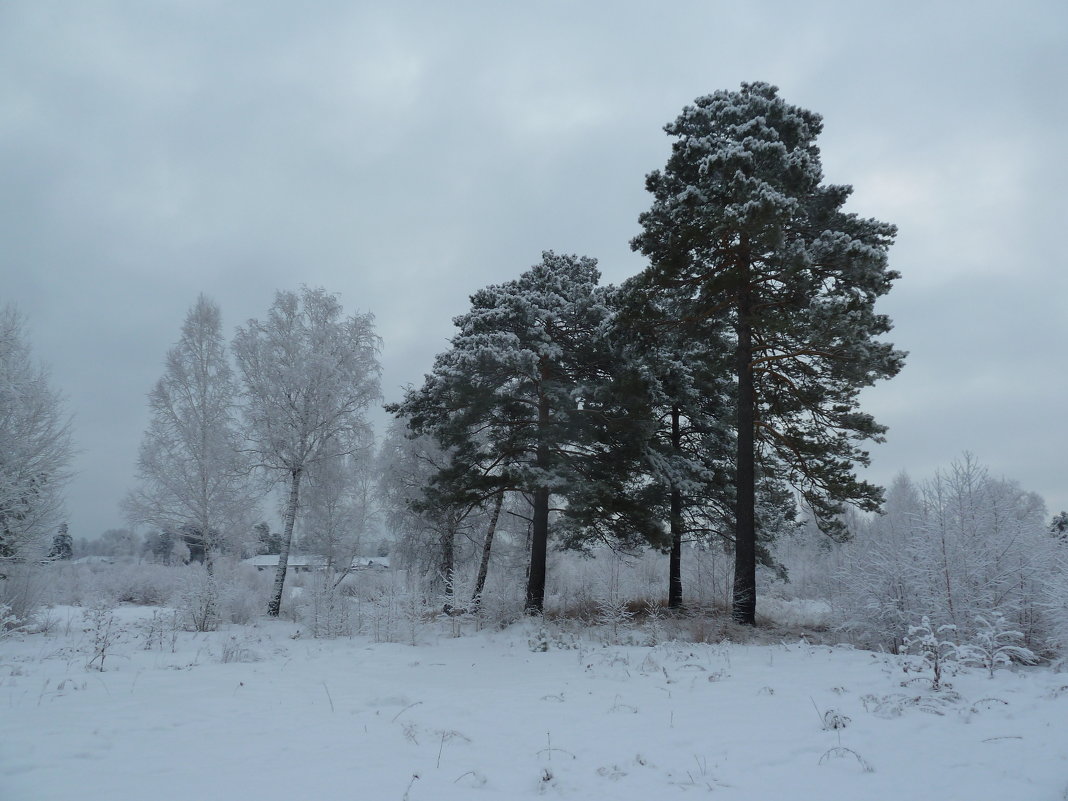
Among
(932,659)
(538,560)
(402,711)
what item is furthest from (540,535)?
(932,659)

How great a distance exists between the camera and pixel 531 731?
6.09 meters

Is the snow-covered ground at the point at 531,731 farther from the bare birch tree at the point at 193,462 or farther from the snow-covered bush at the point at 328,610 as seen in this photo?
the bare birch tree at the point at 193,462

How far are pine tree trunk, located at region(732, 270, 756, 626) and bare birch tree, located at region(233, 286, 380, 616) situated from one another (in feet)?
39.6

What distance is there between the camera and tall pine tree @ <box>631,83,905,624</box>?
11.2 m

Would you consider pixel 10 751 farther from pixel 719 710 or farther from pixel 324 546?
pixel 324 546

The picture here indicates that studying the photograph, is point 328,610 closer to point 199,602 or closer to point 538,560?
point 199,602

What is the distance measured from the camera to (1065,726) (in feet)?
16.2

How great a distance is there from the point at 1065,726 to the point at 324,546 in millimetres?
21635

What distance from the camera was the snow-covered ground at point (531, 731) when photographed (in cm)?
436

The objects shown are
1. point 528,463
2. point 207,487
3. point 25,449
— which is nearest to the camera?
point 25,449

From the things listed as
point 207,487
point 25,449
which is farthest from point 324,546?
point 25,449

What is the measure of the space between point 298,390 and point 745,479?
46.2ft

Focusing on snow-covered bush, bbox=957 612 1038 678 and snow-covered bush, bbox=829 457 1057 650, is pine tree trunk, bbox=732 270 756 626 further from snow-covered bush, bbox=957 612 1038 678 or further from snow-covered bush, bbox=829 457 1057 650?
snow-covered bush, bbox=957 612 1038 678

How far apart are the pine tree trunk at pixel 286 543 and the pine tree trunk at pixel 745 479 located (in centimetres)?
1334
